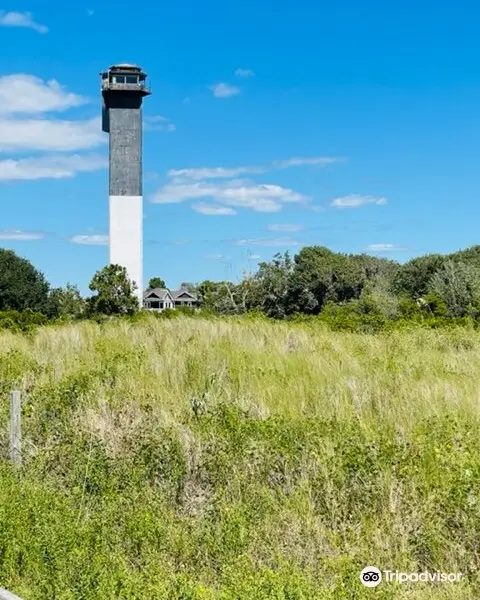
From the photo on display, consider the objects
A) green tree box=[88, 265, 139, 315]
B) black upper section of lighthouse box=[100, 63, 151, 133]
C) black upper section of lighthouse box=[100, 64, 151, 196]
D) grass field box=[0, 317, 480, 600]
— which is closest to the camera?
grass field box=[0, 317, 480, 600]

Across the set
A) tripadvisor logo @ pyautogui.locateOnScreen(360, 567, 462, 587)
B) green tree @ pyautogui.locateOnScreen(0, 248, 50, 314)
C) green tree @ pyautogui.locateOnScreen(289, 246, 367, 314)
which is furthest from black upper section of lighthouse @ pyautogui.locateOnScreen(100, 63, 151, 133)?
tripadvisor logo @ pyautogui.locateOnScreen(360, 567, 462, 587)

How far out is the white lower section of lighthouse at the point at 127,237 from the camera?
5262 centimetres

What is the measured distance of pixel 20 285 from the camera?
6097 cm

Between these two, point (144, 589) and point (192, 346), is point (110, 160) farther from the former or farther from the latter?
point (144, 589)

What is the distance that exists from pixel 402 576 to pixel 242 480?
184 centimetres

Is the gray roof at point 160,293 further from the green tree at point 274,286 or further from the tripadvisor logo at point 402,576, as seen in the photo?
the tripadvisor logo at point 402,576

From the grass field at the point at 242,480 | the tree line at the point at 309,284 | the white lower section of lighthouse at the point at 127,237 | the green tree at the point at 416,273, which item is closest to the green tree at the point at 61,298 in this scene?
the tree line at the point at 309,284

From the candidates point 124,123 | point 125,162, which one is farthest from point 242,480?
point 124,123

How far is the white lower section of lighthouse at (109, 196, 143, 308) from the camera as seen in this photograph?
52.6 metres

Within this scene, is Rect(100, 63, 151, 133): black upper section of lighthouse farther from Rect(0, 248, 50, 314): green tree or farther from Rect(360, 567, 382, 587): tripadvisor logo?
Rect(360, 567, 382, 587): tripadvisor logo

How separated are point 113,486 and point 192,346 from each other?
6.00 meters

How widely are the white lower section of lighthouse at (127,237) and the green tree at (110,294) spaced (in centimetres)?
1682

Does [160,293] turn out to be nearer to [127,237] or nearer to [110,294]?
[127,237]

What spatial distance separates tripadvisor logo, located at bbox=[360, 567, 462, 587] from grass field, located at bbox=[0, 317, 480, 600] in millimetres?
74
